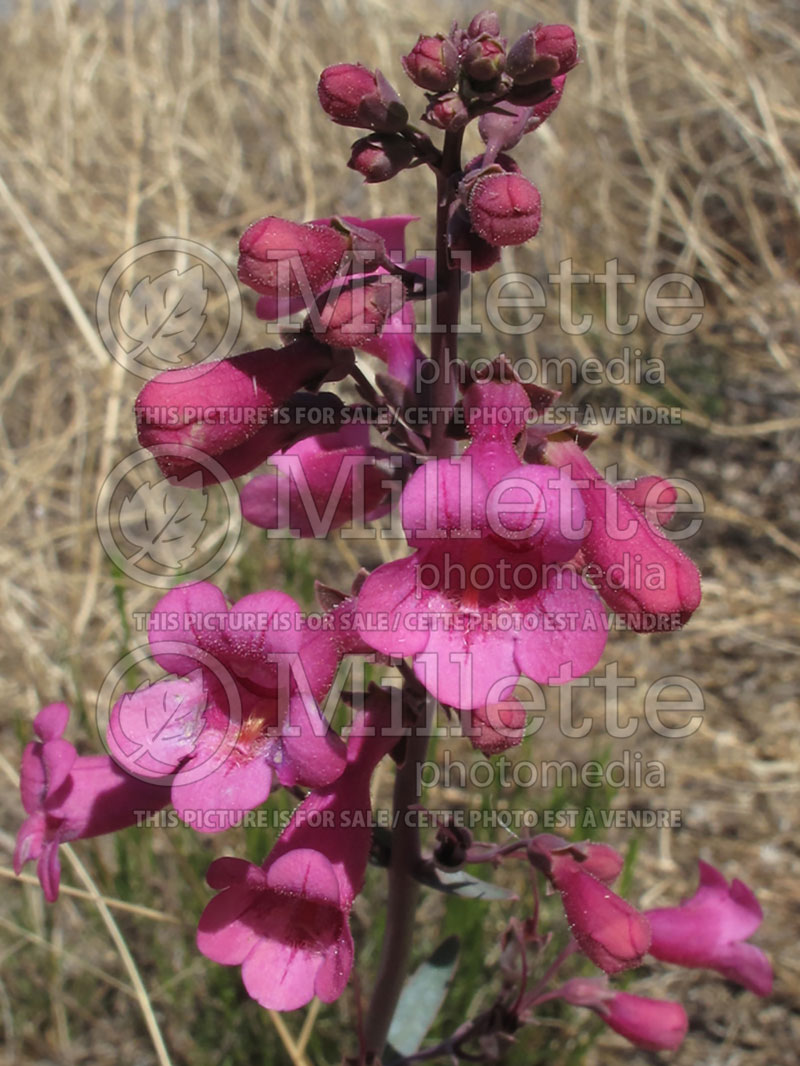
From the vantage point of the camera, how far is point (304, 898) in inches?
57.1

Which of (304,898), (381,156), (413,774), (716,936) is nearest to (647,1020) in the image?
(716,936)

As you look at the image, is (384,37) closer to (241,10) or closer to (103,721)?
(241,10)

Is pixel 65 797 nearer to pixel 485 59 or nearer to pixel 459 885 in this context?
pixel 459 885

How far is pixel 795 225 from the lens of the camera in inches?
197

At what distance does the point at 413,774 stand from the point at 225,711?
1.13 ft

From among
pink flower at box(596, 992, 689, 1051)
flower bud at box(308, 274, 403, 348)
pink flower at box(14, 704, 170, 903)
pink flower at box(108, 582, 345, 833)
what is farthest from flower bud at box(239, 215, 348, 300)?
pink flower at box(596, 992, 689, 1051)

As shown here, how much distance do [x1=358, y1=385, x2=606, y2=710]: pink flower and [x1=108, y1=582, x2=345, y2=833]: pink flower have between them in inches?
6.6

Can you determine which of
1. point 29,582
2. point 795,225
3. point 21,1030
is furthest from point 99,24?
point 21,1030

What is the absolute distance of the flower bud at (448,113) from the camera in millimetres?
1438

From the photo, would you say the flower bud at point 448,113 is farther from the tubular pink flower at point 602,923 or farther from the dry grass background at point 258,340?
the dry grass background at point 258,340

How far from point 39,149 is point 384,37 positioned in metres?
Result: 1.88

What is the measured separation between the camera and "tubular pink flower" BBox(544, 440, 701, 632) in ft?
4.63

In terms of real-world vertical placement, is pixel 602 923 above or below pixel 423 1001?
above

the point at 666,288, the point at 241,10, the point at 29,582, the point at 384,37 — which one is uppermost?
the point at 241,10
